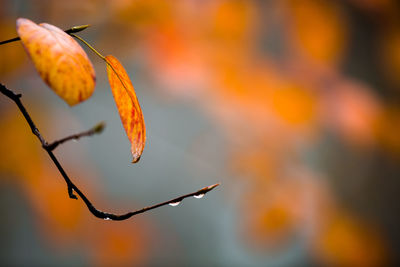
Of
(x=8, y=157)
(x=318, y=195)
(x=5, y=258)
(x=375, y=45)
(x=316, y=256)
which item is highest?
(x=375, y=45)

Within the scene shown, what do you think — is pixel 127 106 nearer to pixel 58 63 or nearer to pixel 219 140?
pixel 58 63

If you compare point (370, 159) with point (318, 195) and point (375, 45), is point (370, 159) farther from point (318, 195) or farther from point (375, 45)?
point (375, 45)

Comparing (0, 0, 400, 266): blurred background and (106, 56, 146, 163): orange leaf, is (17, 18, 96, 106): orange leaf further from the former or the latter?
(0, 0, 400, 266): blurred background

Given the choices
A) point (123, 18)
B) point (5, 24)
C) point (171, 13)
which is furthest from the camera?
point (171, 13)

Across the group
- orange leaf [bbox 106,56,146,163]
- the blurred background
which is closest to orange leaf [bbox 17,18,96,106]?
orange leaf [bbox 106,56,146,163]

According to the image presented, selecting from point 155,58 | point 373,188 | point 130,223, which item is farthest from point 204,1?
point 373,188

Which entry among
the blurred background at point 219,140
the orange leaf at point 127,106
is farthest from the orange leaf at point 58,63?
the blurred background at point 219,140

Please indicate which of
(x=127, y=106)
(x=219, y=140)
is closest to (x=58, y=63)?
(x=127, y=106)
